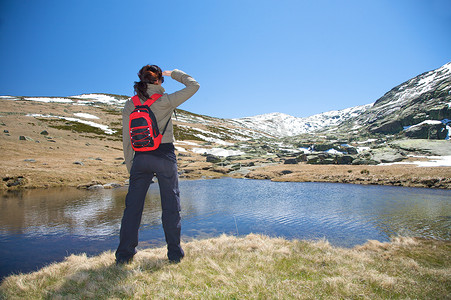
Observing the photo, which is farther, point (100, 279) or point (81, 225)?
point (81, 225)

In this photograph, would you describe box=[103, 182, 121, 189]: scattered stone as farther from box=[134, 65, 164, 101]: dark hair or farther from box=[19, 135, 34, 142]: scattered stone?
box=[19, 135, 34, 142]: scattered stone

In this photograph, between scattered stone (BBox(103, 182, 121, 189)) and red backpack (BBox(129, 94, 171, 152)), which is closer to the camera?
red backpack (BBox(129, 94, 171, 152))

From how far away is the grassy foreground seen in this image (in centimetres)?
359

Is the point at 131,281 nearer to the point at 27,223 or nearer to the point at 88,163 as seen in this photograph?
the point at 27,223

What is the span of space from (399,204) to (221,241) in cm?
1591

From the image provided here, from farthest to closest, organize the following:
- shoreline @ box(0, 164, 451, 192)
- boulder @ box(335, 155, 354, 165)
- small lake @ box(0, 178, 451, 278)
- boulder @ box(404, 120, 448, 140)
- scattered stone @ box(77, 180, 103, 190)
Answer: boulder @ box(404, 120, 448, 140), boulder @ box(335, 155, 354, 165), scattered stone @ box(77, 180, 103, 190), shoreline @ box(0, 164, 451, 192), small lake @ box(0, 178, 451, 278)

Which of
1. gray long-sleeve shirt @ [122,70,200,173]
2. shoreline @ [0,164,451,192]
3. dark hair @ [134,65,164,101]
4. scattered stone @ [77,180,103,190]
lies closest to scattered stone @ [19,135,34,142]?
shoreline @ [0,164,451,192]

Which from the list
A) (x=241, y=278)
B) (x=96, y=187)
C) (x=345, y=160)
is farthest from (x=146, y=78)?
(x=345, y=160)

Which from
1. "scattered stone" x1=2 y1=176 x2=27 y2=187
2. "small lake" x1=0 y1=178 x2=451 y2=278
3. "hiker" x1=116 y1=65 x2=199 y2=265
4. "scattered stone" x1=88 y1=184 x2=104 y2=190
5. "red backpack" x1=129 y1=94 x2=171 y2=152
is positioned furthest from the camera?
"scattered stone" x1=88 y1=184 x2=104 y2=190

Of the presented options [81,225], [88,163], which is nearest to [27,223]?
[81,225]

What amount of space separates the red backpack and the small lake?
524 centimetres

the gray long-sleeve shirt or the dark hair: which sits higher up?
the dark hair

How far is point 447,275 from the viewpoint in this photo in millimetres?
4613

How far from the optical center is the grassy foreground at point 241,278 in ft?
11.8
